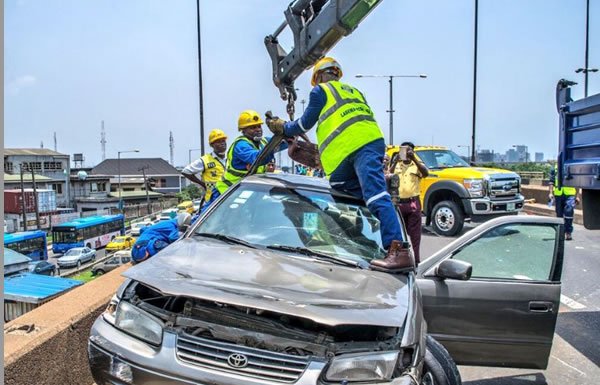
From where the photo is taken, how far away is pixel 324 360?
2570 mm

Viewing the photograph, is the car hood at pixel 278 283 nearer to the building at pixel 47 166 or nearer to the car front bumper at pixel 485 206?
the car front bumper at pixel 485 206

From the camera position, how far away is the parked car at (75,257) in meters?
39.1

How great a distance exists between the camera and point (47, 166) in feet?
287

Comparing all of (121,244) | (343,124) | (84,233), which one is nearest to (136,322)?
(343,124)

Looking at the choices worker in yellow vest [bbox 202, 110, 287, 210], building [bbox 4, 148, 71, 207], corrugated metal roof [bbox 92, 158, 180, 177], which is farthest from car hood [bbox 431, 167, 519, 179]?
corrugated metal roof [bbox 92, 158, 180, 177]

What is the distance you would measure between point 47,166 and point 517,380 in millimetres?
93139

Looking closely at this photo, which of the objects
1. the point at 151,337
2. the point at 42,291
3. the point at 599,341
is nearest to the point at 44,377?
the point at 151,337

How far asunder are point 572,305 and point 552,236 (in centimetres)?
319

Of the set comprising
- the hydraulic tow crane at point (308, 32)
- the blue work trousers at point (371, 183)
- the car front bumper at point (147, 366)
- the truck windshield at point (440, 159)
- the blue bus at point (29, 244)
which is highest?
the hydraulic tow crane at point (308, 32)

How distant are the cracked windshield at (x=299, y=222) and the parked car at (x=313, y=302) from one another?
0.01 meters

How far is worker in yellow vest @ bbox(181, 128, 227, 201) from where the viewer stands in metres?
8.16

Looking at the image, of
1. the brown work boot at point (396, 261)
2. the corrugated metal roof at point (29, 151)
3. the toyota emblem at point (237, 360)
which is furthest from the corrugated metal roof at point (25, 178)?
the toyota emblem at point (237, 360)

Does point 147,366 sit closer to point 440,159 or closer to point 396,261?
point 396,261

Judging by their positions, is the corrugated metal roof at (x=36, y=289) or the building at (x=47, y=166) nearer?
the corrugated metal roof at (x=36, y=289)
